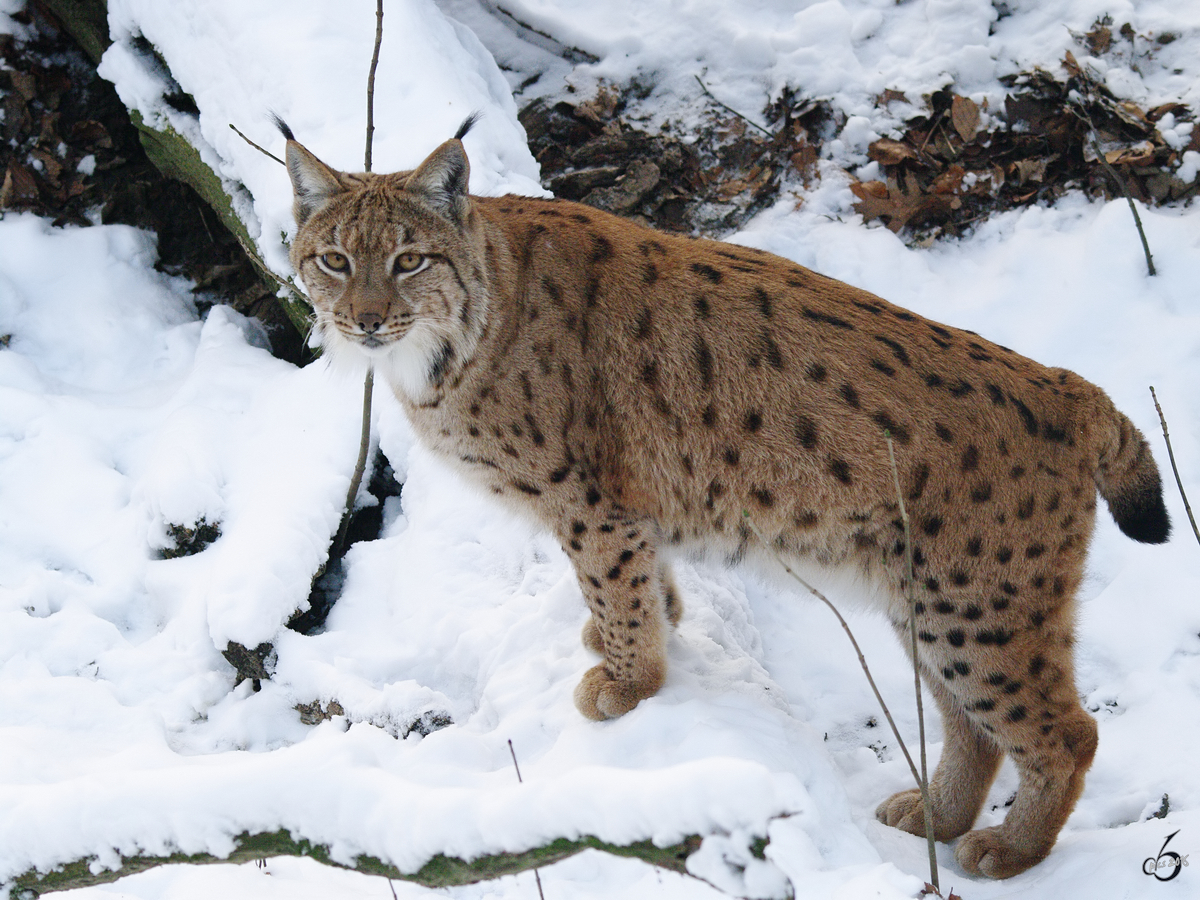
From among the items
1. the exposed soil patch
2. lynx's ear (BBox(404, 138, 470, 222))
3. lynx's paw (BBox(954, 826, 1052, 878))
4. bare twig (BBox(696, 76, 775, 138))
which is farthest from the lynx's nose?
bare twig (BBox(696, 76, 775, 138))

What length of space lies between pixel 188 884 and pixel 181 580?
1782mm

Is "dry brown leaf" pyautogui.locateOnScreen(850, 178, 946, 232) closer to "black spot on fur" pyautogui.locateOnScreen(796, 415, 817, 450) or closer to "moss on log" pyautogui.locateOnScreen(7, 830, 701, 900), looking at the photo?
"black spot on fur" pyautogui.locateOnScreen(796, 415, 817, 450)

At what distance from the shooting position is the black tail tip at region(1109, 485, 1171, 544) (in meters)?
3.52

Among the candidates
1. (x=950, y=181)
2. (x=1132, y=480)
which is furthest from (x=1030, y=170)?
(x=1132, y=480)

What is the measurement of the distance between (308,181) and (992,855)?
334cm

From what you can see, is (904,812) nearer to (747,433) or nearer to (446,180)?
(747,433)

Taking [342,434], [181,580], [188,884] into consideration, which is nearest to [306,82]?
[342,434]

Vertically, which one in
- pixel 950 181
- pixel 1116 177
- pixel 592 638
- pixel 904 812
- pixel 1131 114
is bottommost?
pixel 904 812

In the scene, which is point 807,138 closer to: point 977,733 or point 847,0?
point 847,0

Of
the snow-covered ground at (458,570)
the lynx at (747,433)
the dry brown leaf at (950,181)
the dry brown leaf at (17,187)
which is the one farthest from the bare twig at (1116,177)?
the dry brown leaf at (17,187)

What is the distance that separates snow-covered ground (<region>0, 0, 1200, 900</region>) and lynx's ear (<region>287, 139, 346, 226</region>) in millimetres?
1281

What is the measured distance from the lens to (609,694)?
373cm

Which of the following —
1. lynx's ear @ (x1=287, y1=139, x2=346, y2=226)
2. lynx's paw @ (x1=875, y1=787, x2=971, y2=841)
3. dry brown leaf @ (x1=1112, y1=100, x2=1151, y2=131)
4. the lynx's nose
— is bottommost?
lynx's paw @ (x1=875, y1=787, x2=971, y2=841)

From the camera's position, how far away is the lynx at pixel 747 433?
3.39m
